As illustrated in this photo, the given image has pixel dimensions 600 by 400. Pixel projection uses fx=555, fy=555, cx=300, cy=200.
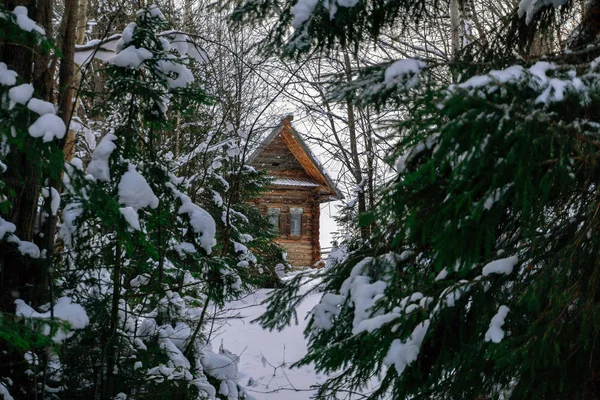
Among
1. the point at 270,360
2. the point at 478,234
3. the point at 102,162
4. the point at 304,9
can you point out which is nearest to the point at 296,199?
the point at 270,360

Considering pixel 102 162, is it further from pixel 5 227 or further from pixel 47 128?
pixel 47 128

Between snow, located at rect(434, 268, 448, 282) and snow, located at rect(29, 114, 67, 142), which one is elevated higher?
snow, located at rect(29, 114, 67, 142)

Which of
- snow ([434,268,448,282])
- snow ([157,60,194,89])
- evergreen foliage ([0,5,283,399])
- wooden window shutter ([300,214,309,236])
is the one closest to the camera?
snow ([434,268,448,282])

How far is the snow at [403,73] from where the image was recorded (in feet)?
8.45

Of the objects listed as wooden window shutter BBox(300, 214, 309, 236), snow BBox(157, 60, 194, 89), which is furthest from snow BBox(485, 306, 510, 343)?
wooden window shutter BBox(300, 214, 309, 236)

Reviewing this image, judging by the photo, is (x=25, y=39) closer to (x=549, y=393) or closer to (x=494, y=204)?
(x=494, y=204)

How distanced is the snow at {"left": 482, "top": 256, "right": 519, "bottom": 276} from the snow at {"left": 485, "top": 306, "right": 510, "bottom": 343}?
253 mm

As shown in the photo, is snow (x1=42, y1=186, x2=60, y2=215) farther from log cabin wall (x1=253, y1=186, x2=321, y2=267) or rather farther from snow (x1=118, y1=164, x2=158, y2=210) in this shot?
log cabin wall (x1=253, y1=186, x2=321, y2=267)

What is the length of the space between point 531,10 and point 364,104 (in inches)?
66.5

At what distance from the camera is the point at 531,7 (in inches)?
142

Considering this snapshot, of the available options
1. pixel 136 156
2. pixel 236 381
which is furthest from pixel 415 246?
pixel 236 381

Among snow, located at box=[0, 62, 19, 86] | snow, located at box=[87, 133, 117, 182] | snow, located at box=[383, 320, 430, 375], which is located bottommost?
snow, located at box=[383, 320, 430, 375]

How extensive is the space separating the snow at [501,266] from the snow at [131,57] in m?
2.59

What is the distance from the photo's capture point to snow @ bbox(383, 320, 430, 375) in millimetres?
2691
